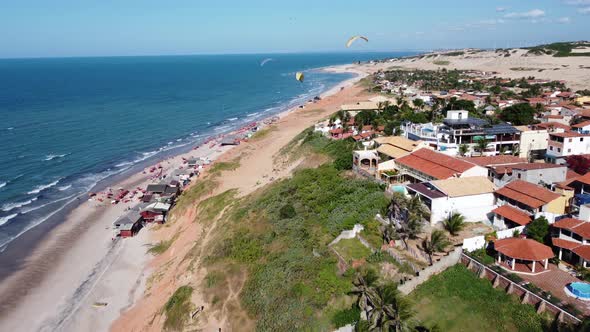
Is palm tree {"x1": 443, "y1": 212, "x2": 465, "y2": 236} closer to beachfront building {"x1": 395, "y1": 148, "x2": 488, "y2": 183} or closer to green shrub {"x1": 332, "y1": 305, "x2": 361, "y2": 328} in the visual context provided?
beachfront building {"x1": 395, "y1": 148, "x2": 488, "y2": 183}

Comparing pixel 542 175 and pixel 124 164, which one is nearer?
pixel 542 175

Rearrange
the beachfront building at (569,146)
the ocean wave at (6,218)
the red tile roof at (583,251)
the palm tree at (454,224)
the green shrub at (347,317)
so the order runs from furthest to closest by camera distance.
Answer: the ocean wave at (6,218) → the beachfront building at (569,146) → the palm tree at (454,224) → the green shrub at (347,317) → the red tile roof at (583,251)

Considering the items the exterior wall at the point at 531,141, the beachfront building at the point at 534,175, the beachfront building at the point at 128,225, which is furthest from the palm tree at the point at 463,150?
the beachfront building at the point at 128,225

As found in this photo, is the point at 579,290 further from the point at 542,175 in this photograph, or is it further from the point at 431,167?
the point at 431,167

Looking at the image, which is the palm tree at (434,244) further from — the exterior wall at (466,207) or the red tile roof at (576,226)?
the red tile roof at (576,226)

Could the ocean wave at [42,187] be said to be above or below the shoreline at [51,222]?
above

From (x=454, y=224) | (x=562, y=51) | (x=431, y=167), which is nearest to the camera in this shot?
(x=454, y=224)

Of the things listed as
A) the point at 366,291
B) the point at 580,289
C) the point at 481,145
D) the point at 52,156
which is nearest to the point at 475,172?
the point at 481,145
